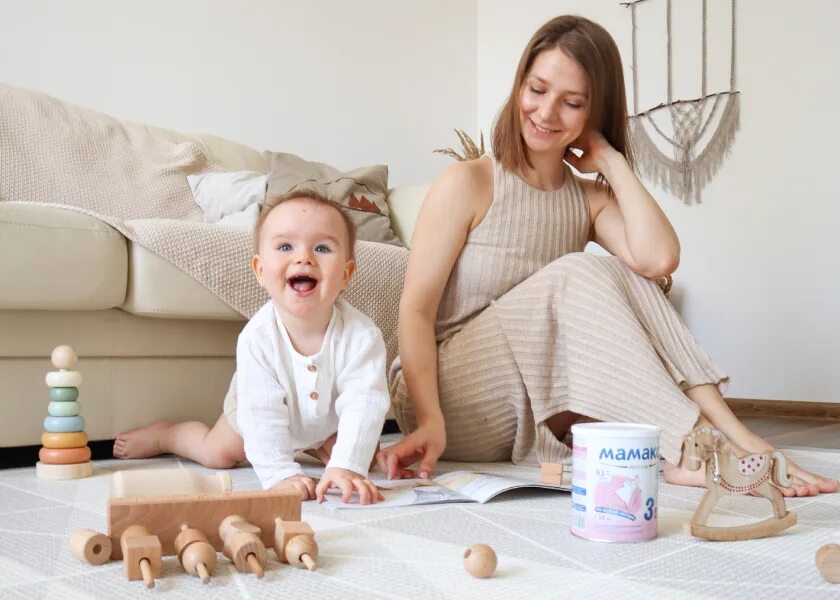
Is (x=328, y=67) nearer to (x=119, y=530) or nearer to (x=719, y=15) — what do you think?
(x=719, y=15)

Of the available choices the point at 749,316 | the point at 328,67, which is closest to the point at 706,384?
the point at 749,316

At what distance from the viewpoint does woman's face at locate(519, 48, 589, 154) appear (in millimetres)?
1482

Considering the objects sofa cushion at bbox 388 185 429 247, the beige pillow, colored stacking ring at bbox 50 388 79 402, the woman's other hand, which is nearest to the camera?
the woman's other hand

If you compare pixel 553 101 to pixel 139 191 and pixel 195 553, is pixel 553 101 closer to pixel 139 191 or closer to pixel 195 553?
pixel 195 553

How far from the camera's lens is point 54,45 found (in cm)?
257

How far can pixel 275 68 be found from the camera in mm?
3225

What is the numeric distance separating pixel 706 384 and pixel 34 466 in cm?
123

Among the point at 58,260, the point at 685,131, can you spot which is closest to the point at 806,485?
the point at 58,260

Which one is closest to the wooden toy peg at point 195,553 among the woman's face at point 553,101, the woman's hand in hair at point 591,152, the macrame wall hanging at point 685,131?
the woman's face at point 553,101

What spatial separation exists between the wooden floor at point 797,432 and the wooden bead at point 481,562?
138 centimetres

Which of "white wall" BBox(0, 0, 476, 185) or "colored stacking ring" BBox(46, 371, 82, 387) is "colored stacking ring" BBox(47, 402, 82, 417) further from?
"white wall" BBox(0, 0, 476, 185)

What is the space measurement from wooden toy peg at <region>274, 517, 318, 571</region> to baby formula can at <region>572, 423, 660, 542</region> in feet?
1.01

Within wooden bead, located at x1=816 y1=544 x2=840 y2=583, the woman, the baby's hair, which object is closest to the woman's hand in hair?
the woman

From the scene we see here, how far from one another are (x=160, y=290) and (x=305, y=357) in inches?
17.8
